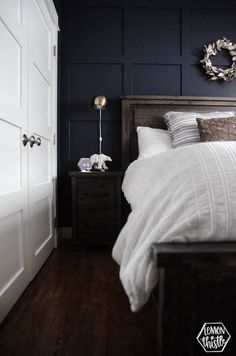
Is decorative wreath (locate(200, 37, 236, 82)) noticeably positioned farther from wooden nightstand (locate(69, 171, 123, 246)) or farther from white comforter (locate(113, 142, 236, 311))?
white comforter (locate(113, 142, 236, 311))

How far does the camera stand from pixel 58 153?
2863mm

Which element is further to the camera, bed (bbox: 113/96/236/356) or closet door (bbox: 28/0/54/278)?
closet door (bbox: 28/0/54/278)

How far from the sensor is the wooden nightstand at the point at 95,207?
2.52m

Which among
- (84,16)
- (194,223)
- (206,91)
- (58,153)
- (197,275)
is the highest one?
(84,16)

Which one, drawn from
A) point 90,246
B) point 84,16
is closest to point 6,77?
point 90,246

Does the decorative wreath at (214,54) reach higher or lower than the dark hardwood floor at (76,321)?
higher

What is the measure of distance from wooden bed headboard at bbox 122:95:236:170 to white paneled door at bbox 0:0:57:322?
2.51ft

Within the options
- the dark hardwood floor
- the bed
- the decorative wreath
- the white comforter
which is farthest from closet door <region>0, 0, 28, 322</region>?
the decorative wreath

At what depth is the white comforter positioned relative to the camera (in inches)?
34.1

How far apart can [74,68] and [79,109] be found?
41 centimetres

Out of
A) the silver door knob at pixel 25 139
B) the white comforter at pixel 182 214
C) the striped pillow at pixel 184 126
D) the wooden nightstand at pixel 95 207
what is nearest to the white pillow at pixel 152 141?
the striped pillow at pixel 184 126

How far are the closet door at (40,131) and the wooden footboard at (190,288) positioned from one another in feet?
3.84

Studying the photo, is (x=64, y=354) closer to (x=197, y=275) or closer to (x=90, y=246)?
(x=197, y=275)

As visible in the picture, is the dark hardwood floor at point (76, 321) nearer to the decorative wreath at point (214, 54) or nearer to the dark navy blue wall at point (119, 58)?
the dark navy blue wall at point (119, 58)
